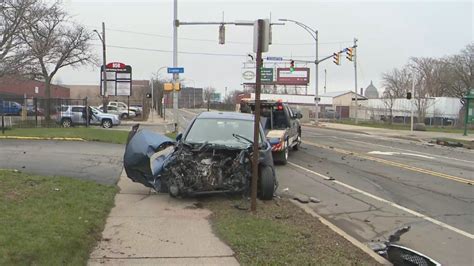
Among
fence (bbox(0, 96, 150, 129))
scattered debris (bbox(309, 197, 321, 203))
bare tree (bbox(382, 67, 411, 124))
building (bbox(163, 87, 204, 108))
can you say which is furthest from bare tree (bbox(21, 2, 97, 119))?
building (bbox(163, 87, 204, 108))

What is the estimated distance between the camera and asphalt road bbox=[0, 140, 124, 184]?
Answer: 11.3m

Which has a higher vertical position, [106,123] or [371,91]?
[371,91]

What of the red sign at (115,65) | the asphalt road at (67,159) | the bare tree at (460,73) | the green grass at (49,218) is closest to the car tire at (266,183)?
the green grass at (49,218)

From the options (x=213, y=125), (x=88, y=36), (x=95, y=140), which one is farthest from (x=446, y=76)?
(x=213, y=125)

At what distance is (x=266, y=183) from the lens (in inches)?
353

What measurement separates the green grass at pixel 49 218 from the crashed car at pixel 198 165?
0.82 m

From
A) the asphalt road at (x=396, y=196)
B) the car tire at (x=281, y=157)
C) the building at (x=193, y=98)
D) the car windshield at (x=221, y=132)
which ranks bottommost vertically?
the asphalt road at (x=396, y=196)

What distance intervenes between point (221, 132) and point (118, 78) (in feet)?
141

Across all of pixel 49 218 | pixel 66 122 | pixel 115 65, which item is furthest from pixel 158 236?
pixel 115 65

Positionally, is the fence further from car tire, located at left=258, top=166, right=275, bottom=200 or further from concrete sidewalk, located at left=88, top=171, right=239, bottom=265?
car tire, located at left=258, top=166, right=275, bottom=200

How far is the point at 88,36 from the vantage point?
148 feet

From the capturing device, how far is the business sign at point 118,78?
2009 inches

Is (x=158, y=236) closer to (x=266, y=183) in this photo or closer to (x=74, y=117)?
(x=266, y=183)

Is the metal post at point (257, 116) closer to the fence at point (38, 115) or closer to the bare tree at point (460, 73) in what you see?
the fence at point (38, 115)
